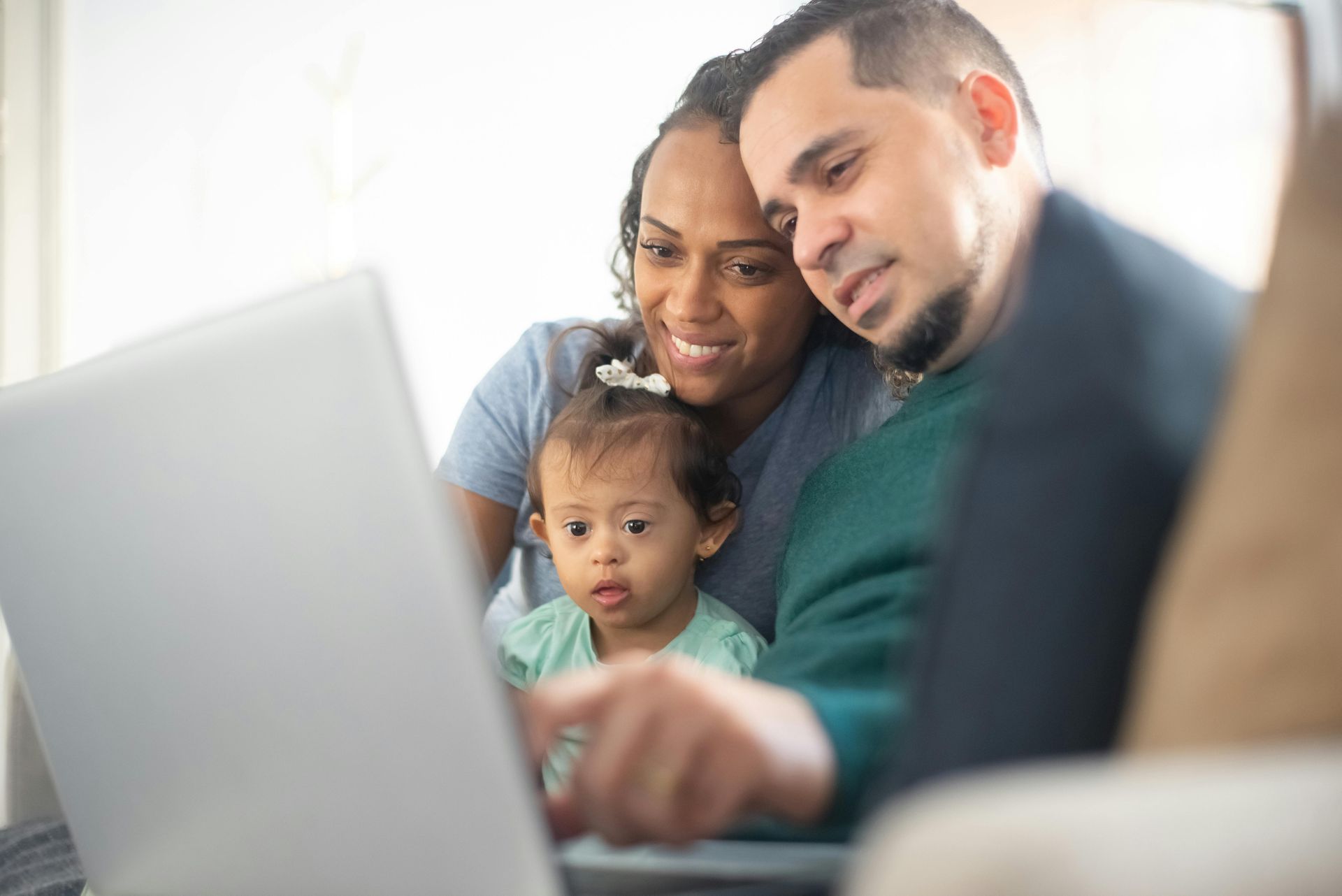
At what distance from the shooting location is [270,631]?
585 mm

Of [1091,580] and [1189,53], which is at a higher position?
[1189,53]

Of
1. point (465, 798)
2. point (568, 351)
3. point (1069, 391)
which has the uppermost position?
point (568, 351)

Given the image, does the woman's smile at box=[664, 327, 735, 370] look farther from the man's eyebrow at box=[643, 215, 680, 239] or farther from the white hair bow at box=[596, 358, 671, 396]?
the man's eyebrow at box=[643, 215, 680, 239]

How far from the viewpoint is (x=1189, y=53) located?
397 cm

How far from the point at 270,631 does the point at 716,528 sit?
3.62 ft

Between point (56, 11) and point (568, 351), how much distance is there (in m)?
1.92

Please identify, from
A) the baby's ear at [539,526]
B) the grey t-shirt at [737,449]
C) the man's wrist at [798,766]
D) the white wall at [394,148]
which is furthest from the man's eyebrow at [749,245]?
the white wall at [394,148]

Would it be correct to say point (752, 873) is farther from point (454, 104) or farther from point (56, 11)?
point (454, 104)

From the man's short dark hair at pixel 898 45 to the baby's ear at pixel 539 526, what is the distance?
691 millimetres

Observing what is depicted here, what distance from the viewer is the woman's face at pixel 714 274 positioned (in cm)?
160

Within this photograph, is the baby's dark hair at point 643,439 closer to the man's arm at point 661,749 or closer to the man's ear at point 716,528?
the man's ear at point 716,528

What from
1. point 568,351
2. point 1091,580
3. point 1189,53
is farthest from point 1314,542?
point 1189,53

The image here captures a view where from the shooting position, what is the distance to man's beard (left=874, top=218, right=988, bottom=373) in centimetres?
126

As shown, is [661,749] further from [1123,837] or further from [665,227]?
[665,227]
